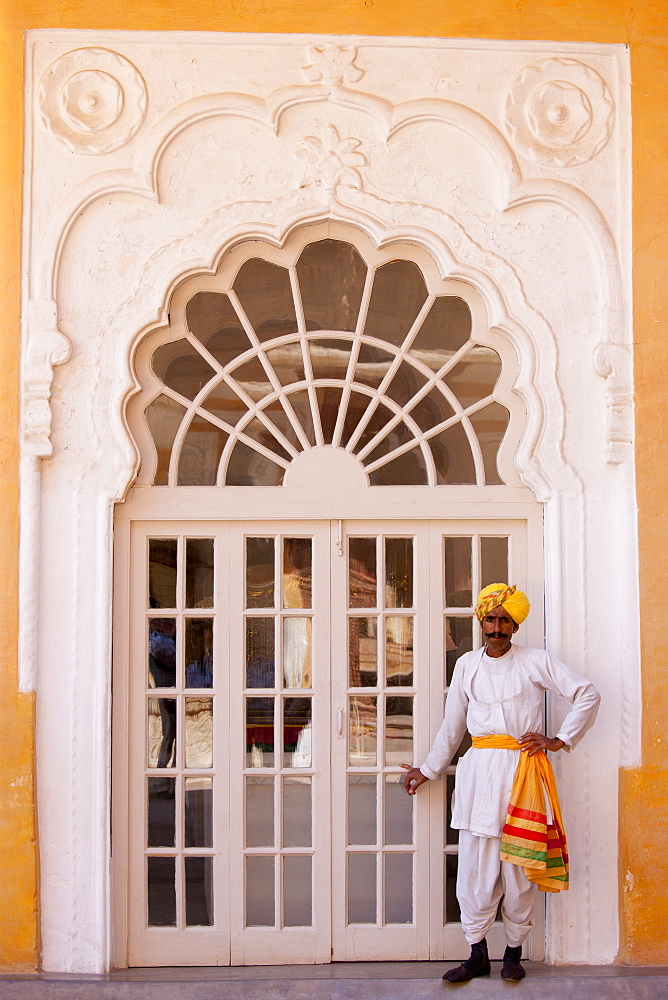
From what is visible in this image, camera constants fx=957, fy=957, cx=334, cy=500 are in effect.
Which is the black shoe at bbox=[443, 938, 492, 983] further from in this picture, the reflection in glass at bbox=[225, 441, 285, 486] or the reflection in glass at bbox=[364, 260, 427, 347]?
the reflection in glass at bbox=[364, 260, 427, 347]

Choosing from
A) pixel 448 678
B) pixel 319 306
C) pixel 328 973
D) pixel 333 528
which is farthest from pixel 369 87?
pixel 328 973

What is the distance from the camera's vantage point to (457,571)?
184 inches

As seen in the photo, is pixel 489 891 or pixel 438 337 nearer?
pixel 489 891

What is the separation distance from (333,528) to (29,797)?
1.85 meters

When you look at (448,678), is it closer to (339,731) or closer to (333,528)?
(339,731)

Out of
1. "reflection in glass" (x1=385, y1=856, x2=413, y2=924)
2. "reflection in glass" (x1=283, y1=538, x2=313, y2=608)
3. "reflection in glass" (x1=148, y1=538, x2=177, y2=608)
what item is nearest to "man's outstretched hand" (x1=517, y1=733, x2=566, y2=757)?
"reflection in glass" (x1=385, y1=856, x2=413, y2=924)

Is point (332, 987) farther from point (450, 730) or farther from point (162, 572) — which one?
point (162, 572)

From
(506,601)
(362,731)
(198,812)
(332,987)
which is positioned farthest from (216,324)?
(332,987)

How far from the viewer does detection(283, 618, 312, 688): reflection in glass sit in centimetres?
463

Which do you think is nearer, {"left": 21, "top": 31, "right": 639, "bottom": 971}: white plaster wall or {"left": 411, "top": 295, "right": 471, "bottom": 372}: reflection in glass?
{"left": 21, "top": 31, "right": 639, "bottom": 971}: white plaster wall

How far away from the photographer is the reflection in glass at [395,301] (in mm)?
4688

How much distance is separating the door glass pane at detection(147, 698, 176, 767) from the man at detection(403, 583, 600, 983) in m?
1.36

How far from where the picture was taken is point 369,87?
4551 mm

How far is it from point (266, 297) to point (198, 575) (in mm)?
1393
